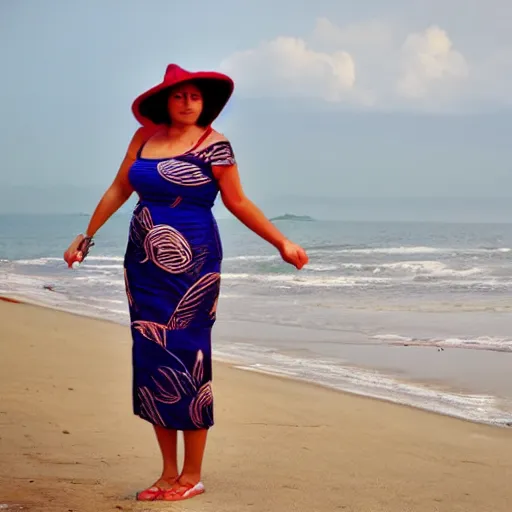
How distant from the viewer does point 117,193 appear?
11.7ft

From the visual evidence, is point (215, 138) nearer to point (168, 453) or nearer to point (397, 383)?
point (168, 453)

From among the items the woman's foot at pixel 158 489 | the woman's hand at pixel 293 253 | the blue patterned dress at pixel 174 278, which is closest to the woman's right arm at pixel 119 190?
the blue patterned dress at pixel 174 278

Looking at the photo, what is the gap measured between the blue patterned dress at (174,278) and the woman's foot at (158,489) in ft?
0.79

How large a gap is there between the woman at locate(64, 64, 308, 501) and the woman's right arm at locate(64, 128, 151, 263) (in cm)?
5

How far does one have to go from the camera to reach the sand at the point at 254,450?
11.6 feet

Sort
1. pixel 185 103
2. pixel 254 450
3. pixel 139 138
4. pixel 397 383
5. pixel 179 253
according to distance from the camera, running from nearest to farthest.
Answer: pixel 179 253 < pixel 185 103 < pixel 139 138 < pixel 254 450 < pixel 397 383

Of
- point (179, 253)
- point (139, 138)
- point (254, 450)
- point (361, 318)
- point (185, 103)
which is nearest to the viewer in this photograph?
point (179, 253)

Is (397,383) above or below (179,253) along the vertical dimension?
below

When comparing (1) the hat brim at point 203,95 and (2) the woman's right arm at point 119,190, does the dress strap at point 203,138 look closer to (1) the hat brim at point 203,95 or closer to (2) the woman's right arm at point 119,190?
(1) the hat brim at point 203,95

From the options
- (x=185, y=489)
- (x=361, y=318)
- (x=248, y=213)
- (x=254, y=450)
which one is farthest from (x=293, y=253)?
(x=361, y=318)

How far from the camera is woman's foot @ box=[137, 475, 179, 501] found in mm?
3395

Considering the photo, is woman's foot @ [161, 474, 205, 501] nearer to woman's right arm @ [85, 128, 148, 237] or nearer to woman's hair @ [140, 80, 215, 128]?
woman's right arm @ [85, 128, 148, 237]

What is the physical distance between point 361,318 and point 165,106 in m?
7.71

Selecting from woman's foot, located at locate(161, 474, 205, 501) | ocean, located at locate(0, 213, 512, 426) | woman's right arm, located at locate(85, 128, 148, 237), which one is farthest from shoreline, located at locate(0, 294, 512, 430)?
woman's right arm, located at locate(85, 128, 148, 237)
